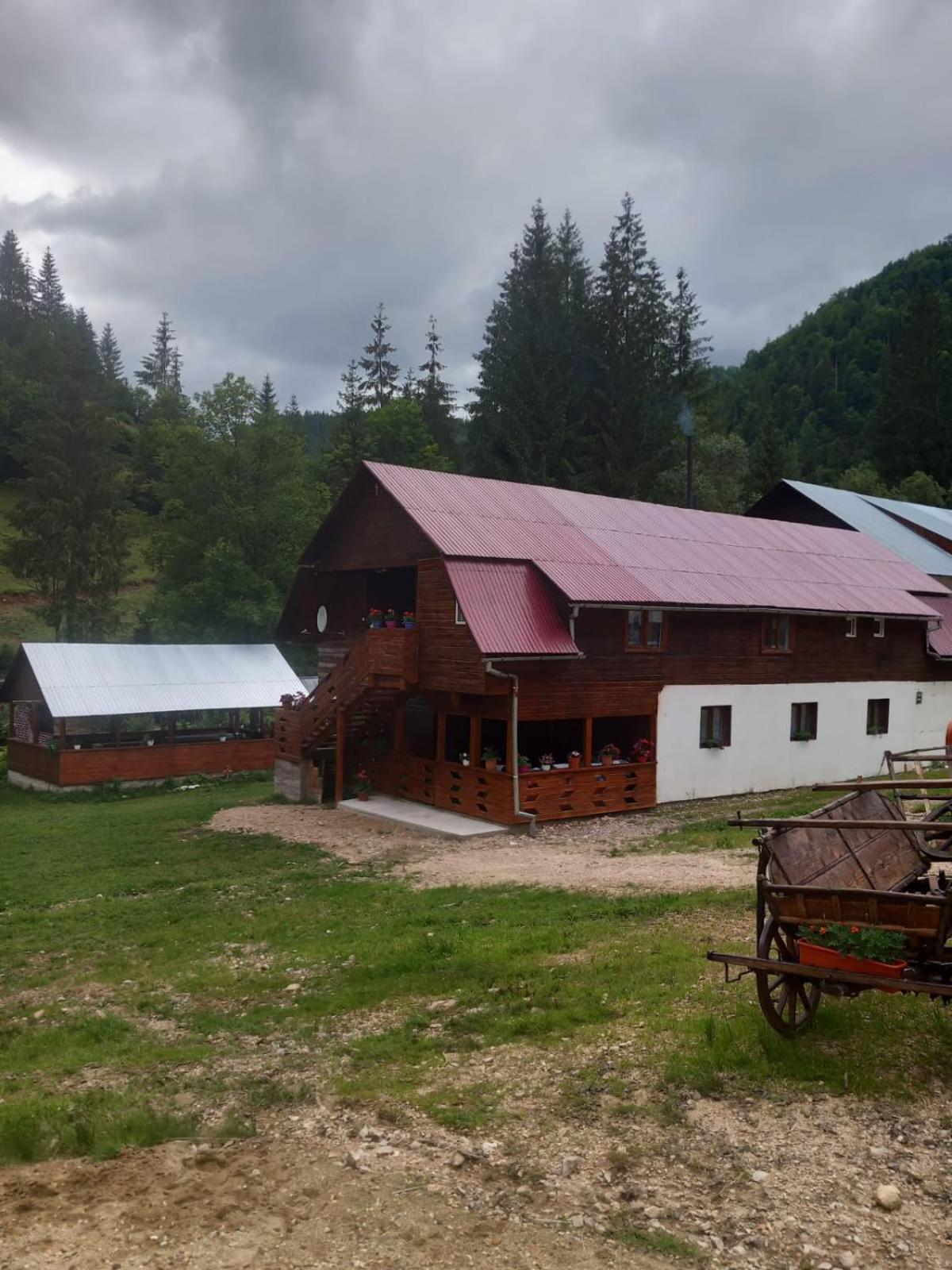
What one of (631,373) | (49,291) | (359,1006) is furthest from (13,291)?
(359,1006)

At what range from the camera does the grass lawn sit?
7.01m

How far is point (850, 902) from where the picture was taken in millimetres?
6613

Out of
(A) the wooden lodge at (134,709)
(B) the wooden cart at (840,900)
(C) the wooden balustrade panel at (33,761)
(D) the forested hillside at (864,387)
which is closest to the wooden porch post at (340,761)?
(A) the wooden lodge at (134,709)

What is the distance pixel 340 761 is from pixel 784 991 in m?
18.3

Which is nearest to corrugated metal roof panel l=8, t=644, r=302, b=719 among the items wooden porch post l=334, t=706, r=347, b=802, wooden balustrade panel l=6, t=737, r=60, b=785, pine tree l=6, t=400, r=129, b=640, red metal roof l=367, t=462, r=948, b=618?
wooden balustrade panel l=6, t=737, r=60, b=785

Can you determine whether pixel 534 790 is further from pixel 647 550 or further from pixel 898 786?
pixel 898 786

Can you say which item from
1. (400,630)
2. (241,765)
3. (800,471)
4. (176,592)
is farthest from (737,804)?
(800,471)

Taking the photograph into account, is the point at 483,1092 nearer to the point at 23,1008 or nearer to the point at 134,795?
the point at 23,1008

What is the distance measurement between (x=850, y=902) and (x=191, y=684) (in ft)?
96.0

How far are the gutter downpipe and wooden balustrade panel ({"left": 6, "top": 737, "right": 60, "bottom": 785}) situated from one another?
16.7m

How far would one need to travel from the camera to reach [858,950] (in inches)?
258

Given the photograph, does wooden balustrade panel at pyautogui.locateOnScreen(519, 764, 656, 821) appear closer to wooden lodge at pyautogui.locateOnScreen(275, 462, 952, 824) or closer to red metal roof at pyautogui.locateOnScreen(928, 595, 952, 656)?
wooden lodge at pyautogui.locateOnScreen(275, 462, 952, 824)

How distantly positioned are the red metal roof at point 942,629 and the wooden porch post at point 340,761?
63.9 ft

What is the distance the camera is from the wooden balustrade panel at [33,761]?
3028 centimetres
